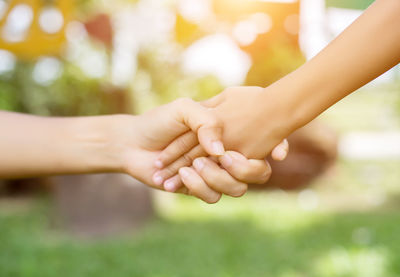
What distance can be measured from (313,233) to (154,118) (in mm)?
2041

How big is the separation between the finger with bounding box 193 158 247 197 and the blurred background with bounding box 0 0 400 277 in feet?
3.54

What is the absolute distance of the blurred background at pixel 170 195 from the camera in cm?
281

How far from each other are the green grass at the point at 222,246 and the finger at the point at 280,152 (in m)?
1.32

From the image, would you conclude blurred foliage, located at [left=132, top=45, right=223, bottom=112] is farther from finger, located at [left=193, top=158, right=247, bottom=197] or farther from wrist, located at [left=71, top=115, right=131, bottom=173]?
finger, located at [left=193, top=158, right=247, bottom=197]

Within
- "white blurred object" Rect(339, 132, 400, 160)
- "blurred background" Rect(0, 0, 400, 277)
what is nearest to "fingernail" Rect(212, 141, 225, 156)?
"blurred background" Rect(0, 0, 400, 277)

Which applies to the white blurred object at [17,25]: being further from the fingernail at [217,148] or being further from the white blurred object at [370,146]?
the white blurred object at [370,146]

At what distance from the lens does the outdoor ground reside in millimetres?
2803

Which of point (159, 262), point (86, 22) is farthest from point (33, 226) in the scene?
point (86, 22)

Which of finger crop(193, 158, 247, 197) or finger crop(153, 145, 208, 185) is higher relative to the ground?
finger crop(153, 145, 208, 185)

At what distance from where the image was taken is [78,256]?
9.94 ft

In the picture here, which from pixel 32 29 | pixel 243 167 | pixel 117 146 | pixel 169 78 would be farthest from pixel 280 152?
pixel 169 78

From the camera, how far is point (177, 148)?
5.50ft

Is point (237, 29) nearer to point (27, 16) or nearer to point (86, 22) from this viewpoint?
point (86, 22)

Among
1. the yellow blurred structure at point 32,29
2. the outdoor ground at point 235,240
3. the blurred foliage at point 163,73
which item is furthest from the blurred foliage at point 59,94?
the yellow blurred structure at point 32,29
